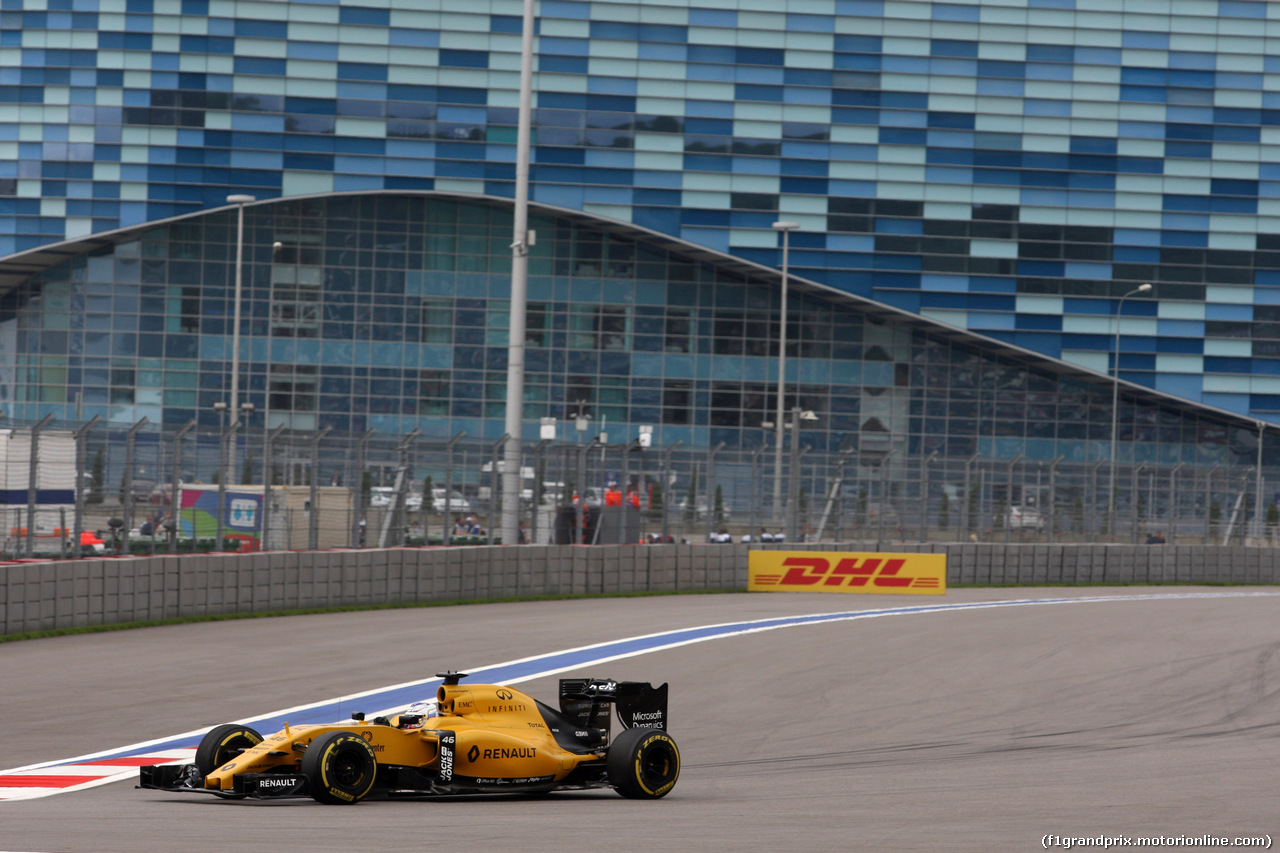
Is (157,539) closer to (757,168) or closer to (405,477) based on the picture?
(405,477)

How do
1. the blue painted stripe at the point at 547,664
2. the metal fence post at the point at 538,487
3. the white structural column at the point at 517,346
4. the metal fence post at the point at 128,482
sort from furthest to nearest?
the metal fence post at the point at 538,487
the white structural column at the point at 517,346
the metal fence post at the point at 128,482
the blue painted stripe at the point at 547,664

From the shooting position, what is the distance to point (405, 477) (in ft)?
62.1

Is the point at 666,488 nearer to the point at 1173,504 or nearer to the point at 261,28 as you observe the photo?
the point at 1173,504

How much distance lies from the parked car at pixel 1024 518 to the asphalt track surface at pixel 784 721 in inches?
281

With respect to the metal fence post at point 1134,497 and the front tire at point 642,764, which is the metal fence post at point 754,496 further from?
the front tire at point 642,764

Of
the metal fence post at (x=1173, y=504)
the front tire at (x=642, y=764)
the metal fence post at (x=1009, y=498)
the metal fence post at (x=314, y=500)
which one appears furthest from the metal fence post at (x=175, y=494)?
the metal fence post at (x=1173, y=504)

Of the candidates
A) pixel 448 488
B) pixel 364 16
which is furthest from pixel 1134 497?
pixel 364 16

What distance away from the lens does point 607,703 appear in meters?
7.66

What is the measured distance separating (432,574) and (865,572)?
28.2ft

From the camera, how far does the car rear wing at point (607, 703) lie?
7582mm

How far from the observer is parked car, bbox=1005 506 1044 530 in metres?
26.8

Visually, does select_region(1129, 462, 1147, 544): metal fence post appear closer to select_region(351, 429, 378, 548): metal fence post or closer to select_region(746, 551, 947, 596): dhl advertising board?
select_region(746, 551, 947, 596): dhl advertising board

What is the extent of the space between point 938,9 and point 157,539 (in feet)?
164

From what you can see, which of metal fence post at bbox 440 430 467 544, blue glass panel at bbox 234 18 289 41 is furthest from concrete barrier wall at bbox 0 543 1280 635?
blue glass panel at bbox 234 18 289 41
